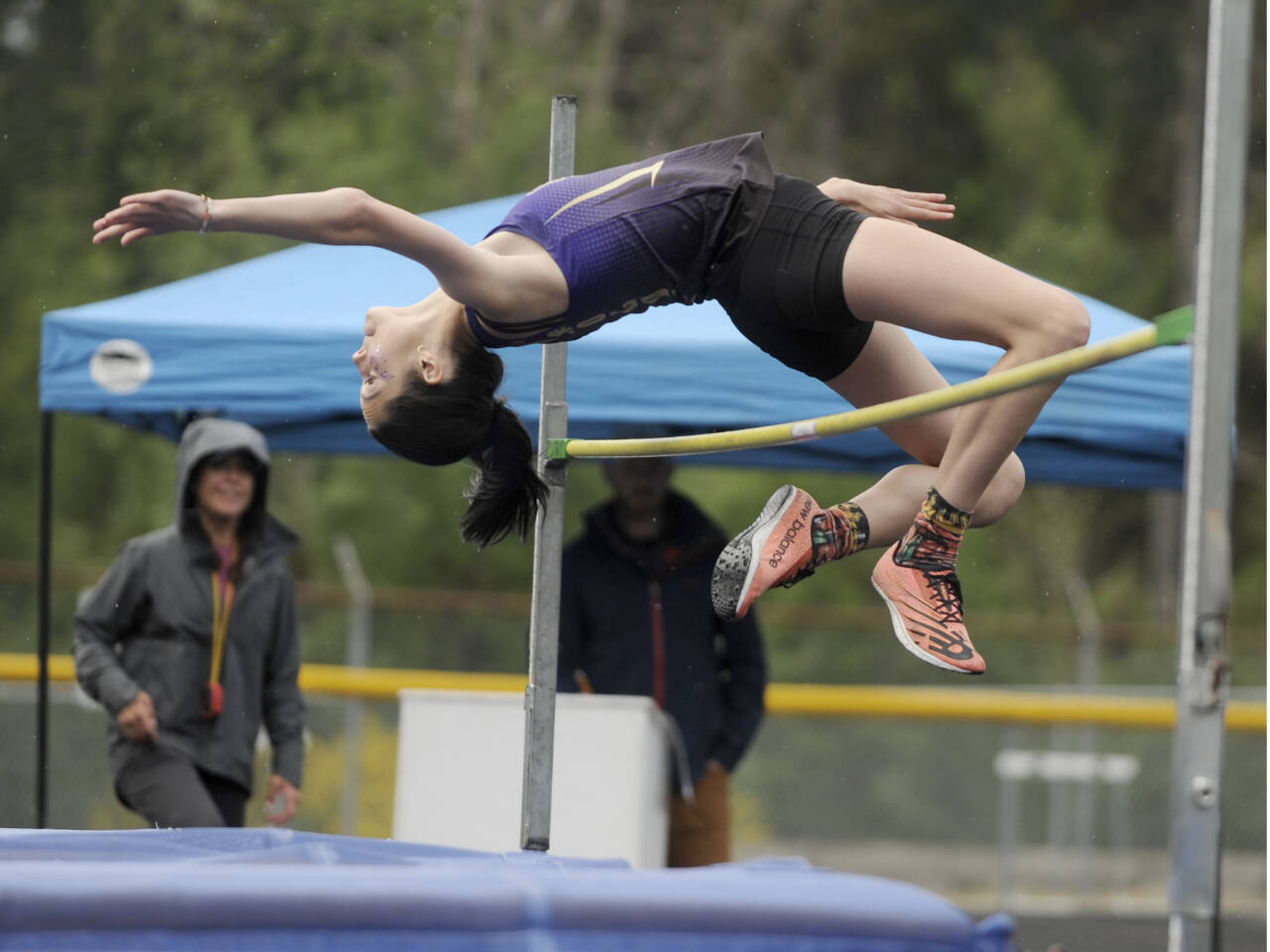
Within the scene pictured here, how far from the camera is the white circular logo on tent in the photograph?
496cm

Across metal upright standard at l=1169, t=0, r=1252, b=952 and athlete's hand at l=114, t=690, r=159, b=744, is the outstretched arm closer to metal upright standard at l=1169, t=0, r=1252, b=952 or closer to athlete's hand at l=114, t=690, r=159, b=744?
metal upright standard at l=1169, t=0, r=1252, b=952

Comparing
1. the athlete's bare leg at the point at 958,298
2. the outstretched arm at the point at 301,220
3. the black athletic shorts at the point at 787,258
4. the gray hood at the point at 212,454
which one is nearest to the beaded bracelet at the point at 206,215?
the outstretched arm at the point at 301,220

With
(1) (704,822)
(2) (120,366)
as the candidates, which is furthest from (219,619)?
(1) (704,822)

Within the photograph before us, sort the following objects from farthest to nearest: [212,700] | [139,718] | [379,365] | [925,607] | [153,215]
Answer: [212,700]
[139,718]
[379,365]
[925,607]
[153,215]

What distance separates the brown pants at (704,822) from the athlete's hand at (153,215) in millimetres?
3137

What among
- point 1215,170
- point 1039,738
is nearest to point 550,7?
point 1039,738

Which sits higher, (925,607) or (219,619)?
(925,607)

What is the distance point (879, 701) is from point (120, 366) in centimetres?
403

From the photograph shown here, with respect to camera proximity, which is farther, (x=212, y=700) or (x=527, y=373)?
(x=527, y=373)

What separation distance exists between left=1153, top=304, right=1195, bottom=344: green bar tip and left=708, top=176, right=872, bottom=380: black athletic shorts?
0.71 meters

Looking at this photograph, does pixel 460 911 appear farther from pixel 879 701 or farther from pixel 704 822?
pixel 879 701

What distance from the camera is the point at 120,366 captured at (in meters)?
4.97

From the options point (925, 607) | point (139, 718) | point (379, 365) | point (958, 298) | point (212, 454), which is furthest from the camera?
point (212, 454)

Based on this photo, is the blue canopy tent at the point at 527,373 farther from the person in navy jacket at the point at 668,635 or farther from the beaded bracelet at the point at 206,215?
the beaded bracelet at the point at 206,215
